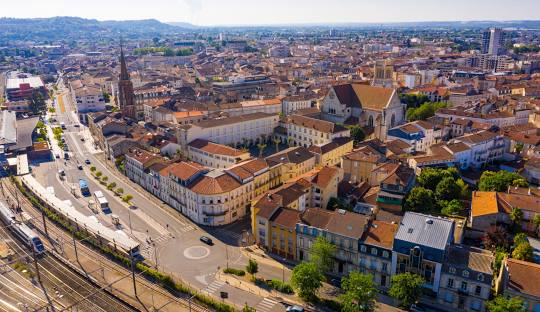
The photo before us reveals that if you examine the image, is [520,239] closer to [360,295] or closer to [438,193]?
[438,193]

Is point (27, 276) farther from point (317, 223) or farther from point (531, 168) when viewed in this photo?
point (531, 168)

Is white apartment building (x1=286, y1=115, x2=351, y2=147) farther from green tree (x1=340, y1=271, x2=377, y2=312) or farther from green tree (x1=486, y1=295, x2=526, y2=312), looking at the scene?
green tree (x1=486, y1=295, x2=526, y2=312)

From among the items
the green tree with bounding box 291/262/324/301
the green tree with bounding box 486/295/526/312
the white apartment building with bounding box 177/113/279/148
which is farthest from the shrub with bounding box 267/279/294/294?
the white apartment building with bounding box 177/113/279/148

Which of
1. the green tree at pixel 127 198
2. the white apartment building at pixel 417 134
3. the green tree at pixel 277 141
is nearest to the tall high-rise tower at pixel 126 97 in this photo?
the green tree at pixel 277 141

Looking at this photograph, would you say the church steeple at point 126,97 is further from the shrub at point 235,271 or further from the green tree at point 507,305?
the green tree at point 507,305

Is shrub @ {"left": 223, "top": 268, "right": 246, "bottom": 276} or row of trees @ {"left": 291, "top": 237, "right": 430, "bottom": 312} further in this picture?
shrub @ {"left": 223, "top": 268, "right": 246, "bottom": 276}
